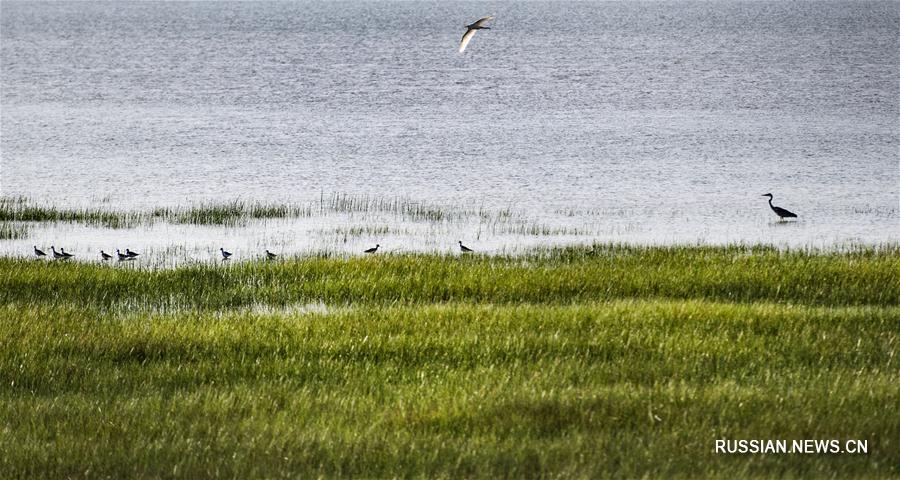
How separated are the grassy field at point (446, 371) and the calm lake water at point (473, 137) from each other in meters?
7.40

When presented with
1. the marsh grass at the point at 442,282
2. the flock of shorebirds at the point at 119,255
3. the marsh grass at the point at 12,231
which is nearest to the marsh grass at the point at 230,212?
the marsh grass at the point at 12,231

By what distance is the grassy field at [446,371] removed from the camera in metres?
10.6

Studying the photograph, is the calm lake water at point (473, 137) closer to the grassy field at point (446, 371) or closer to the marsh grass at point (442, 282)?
the marsh grass at point (442, 282)

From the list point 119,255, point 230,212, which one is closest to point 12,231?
point 119,255

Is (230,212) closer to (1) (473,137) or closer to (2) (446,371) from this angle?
(2) (446,371)

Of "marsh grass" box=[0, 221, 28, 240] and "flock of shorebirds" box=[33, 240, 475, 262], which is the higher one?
"flock of shorebirds" box=[33, 240, 475, 262]

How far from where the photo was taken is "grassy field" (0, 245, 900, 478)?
10.6m

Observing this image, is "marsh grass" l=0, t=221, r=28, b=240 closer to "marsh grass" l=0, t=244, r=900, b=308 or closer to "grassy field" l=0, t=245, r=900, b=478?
"marsh grass" l=0, t=244, r=900, b=308

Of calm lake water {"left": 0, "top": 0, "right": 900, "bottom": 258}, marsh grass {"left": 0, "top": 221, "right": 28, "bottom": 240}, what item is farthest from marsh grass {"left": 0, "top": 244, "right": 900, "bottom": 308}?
marsh grass {"left": 0, "top": 221, "right": 28, "bottom": 240}

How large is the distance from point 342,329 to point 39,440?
18.7 ft

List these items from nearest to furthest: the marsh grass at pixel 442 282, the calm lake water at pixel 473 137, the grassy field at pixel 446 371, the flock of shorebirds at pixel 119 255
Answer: the grassy field at pixel 446 371 → the marsh grass at pixel 442 282 → the flock of shorebirds at pixel 119 255 → the calm lake water at pixel 473 137

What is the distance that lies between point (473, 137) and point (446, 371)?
4771 cm

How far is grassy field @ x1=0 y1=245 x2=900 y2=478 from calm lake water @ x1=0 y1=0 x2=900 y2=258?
7.40 m

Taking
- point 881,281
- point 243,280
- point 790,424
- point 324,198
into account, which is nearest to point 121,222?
point 324,198
